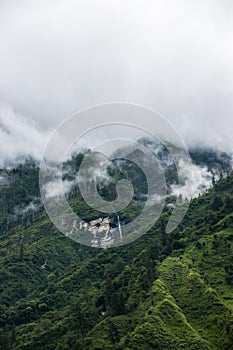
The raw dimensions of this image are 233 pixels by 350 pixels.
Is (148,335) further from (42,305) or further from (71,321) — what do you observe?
(42,305)

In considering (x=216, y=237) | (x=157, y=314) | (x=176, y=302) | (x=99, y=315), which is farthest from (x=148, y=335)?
(x=216, y=237)

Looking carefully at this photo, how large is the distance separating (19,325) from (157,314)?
64.6 metres

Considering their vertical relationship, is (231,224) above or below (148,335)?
above

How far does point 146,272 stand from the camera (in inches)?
5664

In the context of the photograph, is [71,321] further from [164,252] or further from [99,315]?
[164,252]

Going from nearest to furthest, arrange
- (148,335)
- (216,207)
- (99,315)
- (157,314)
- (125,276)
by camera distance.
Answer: (148,335) < (157,314) < (99,315) < (125,276) < (216,207)

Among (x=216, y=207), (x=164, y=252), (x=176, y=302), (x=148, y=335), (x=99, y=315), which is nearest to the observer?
(x=148, y=335)

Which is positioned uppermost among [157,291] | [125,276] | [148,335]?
[125,276]

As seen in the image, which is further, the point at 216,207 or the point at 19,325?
the point at 216,207

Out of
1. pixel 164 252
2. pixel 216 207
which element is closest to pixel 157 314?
pixel 164 252

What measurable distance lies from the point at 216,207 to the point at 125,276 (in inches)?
2214

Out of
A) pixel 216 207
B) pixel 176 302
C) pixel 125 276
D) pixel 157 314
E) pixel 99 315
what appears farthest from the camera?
pixel 216 207

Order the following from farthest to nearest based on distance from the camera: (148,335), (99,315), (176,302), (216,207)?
1. (216,207)
2. (99,315)
3. (176,302)
4. (148,335)

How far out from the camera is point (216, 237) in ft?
524
